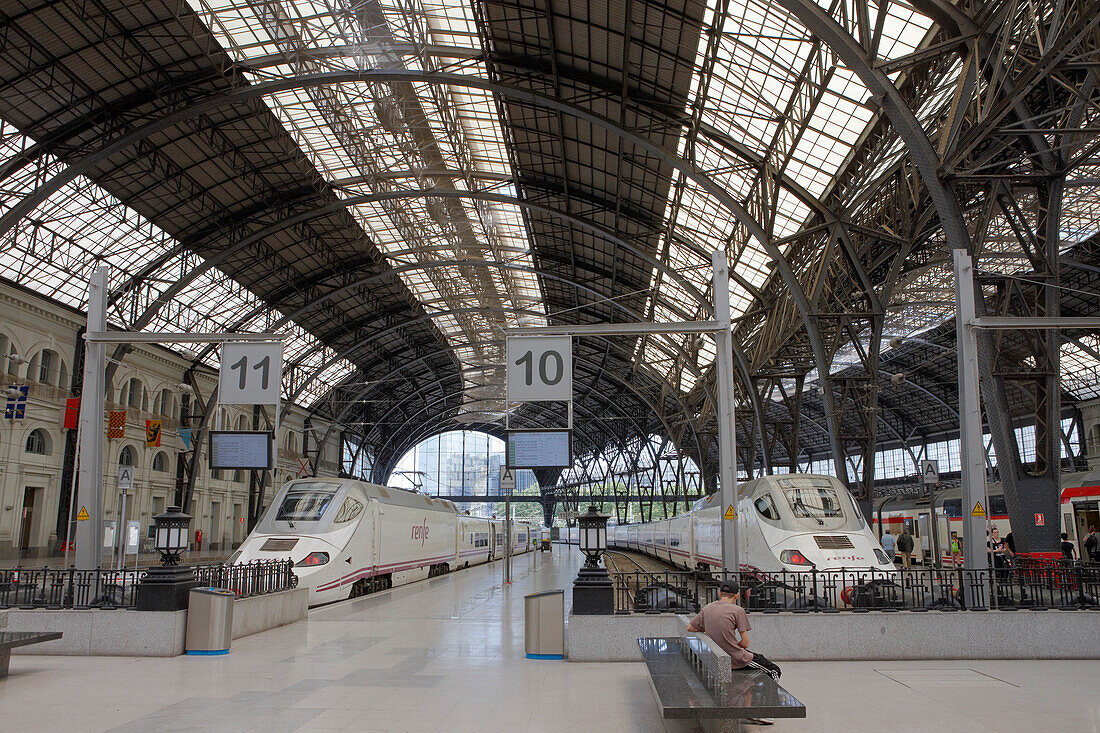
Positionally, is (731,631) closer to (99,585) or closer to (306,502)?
(99,585)

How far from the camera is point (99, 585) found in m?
13.3

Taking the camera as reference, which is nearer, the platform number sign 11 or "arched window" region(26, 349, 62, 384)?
the platform number sign 11

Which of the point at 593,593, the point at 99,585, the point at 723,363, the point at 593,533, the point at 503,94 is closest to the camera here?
the point at 593,593

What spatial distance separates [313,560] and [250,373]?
6602 millimetres

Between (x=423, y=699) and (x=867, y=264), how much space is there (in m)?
23.3

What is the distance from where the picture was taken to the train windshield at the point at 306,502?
2133 cm

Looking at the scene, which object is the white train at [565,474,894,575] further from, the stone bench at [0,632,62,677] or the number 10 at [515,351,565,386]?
the stone bench at [0,632,62,677]

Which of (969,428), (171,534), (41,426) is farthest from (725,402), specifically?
(41,426)

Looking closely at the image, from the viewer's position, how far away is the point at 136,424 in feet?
148

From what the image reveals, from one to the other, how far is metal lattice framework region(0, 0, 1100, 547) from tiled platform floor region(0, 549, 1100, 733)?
9.09 m

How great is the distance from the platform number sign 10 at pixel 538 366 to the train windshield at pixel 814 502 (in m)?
7.36

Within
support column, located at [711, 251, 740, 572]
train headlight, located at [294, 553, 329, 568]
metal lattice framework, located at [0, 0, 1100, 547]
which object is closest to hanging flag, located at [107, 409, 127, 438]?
metal lattice framework, located at [0, 0, 1100, 547]

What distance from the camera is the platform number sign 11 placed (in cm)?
1568

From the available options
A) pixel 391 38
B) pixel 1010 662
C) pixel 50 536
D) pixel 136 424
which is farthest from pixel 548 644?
pixel 136 424
